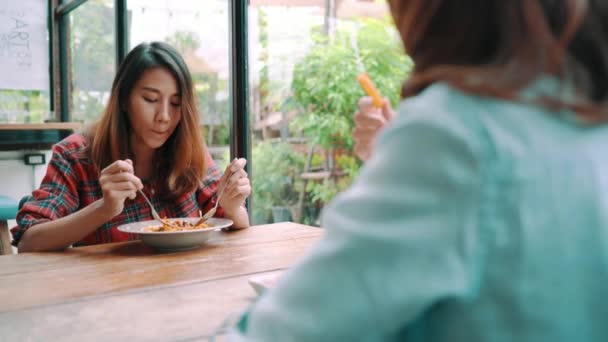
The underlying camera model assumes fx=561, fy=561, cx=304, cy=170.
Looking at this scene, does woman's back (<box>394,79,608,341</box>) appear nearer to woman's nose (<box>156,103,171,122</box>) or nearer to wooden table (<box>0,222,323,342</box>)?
wooden table (<box>0,222,323,342</box>)

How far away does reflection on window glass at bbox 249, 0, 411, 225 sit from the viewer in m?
2.82

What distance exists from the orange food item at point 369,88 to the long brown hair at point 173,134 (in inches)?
42.5

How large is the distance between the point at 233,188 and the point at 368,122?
0.85 metres

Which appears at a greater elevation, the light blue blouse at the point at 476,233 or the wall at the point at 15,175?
the light blue blouse at the point at 476,233

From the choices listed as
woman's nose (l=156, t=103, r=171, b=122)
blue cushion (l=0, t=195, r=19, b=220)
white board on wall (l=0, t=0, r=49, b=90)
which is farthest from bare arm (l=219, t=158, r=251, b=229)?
white board on wall (l=0, t=0, r=49, b=90)

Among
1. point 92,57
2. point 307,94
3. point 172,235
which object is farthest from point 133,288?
point 92,57

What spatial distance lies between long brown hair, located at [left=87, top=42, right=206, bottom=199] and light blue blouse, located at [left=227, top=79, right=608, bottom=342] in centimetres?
151

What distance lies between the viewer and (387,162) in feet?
1.23

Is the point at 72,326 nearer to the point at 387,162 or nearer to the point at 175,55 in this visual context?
the point at 387,162

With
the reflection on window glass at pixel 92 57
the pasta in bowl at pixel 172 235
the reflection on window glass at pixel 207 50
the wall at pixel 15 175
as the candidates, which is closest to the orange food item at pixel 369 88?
the pasta in bowl at pixel 172 235

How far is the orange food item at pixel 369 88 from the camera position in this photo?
2.69ft

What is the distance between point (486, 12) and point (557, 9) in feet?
0.16

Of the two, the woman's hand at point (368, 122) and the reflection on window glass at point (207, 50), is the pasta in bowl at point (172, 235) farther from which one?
the reflection on window glass at point (207, 50)

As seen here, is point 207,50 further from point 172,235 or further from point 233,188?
point 172,235
